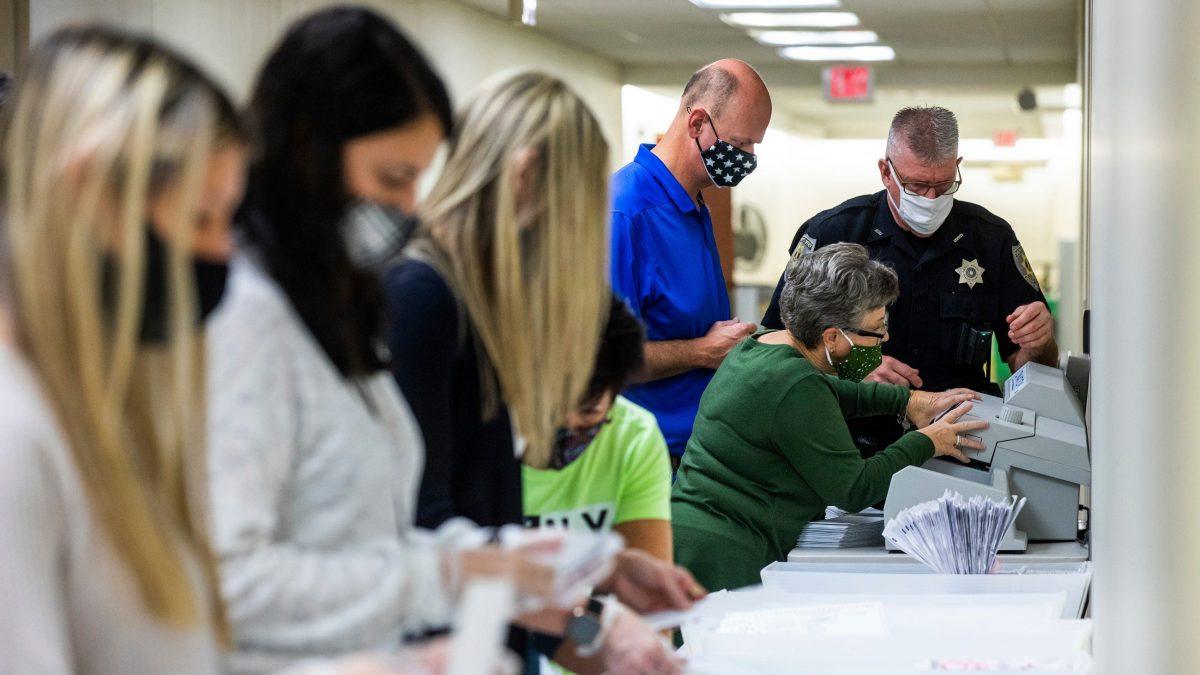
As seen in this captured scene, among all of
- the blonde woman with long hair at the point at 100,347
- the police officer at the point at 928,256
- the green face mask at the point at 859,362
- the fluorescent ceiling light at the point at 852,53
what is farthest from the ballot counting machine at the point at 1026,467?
the blonde woman with long hair at the point at 100,347

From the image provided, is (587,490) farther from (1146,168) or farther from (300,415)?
A: (1146,168)

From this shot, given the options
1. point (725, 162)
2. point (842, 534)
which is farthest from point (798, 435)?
point (725, 162)

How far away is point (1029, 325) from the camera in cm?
295

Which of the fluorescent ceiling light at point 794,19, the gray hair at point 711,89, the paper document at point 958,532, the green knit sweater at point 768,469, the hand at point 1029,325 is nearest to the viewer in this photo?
the gray hair at point 711,89

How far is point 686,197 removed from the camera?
2.12 m

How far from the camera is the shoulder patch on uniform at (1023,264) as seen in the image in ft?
9.43

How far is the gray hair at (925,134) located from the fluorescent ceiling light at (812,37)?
0.58 metres

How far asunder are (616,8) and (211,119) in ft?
5.49

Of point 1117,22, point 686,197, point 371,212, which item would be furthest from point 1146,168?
point 371,212

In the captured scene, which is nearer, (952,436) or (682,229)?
(682,229)

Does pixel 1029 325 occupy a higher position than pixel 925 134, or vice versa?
pixel 925 134

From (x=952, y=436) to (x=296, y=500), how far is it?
2030mm

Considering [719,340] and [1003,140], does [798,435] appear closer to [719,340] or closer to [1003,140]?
[719,340]

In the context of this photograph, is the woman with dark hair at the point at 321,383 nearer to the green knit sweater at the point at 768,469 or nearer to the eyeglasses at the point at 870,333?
the green knit sweater at the point at 768,469
